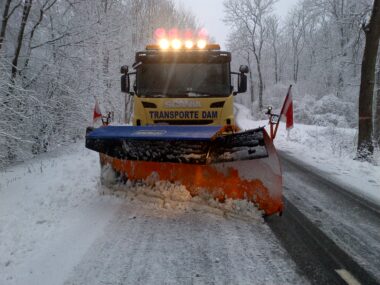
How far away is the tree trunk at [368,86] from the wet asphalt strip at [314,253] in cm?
550

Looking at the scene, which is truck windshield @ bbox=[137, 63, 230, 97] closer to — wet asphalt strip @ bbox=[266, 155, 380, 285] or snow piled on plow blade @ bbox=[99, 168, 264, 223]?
snow piled on plow blade @ bbox=[99, 168, 264, 223]

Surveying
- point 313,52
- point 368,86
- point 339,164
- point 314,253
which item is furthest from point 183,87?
point 313,52

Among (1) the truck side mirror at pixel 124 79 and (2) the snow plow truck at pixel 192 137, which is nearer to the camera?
(2) the snow plow truck at pixel 192 137

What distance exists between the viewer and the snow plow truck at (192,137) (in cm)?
449

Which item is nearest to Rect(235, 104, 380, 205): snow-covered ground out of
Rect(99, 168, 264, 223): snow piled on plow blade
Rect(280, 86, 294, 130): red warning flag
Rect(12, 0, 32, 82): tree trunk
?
Rect(280, 86, 294, 130): red warning flag

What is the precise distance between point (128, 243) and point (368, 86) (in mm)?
8176

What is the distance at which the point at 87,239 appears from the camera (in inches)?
157

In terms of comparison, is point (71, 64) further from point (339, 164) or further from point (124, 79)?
point (339, 164)

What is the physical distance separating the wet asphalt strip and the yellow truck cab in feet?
7.36

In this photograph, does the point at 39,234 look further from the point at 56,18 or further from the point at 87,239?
the point at 56,18

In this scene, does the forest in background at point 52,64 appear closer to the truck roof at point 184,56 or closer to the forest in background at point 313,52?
the truck roof at point 184,56

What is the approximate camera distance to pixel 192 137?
4.27m

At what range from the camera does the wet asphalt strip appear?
317 centimetres

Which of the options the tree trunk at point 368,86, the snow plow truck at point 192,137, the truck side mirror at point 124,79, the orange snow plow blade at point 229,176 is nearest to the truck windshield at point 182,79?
the snow plow truck at point 192,137
